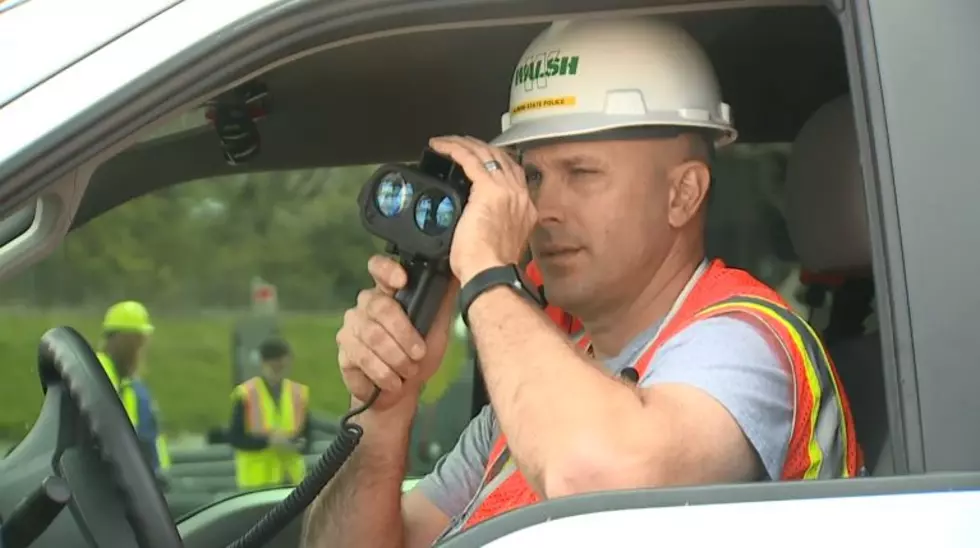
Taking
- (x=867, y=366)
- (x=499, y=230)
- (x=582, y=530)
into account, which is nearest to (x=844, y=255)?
(x=867, y=366)

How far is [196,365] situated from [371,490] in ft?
15.5

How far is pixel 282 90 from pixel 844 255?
3.17ft

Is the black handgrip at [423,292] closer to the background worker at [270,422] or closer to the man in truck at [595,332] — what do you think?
the man in truck at [595,332]

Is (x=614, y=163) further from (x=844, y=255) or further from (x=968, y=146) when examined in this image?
(x=968, y=146)

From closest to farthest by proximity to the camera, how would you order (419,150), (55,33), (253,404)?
(55,33) → (419,150) → (253,404)

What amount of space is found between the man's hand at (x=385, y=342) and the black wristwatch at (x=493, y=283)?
0.66 feet

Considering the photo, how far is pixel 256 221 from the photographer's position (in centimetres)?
566

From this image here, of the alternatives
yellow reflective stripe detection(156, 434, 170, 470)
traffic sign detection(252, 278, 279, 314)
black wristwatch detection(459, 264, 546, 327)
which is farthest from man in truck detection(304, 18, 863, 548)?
traffic sign detection(252, 278, 279, 314)

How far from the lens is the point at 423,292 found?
205 cm

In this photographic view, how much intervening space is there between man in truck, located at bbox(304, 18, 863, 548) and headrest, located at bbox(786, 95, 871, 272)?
0.38ft

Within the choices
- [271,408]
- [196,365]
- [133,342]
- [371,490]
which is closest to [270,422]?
[271,408]

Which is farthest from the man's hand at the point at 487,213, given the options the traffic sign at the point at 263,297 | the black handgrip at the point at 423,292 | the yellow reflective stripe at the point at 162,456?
the traffic sign at the point at 263,297

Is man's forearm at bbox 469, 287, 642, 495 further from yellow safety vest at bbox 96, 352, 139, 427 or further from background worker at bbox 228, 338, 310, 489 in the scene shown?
background worker at bbox 228, 338, 310, 489

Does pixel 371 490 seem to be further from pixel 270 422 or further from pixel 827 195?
pixel 270 422
